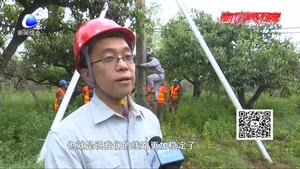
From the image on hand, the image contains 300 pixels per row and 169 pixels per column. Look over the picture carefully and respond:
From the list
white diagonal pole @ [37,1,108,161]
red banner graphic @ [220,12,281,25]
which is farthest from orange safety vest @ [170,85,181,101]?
white diagonal pole @ [37,1,108,161]

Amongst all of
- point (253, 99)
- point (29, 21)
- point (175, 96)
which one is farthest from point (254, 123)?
point (253, 99)

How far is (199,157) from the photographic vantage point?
711cm

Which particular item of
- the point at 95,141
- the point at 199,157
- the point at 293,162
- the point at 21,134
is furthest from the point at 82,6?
the point at 95,141

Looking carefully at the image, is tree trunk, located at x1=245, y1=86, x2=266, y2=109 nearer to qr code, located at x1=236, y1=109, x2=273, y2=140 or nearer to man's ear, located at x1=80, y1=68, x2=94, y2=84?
qr code, located at x1=236, y1=109, x2=273, y2=140

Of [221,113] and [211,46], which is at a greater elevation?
[211,46]

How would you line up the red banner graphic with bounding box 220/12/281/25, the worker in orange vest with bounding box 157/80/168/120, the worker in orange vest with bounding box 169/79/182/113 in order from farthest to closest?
the red banner graphic with bounding box 220/12/281/25, the worker in orange vest with bounding box 169/79/182/113, the worker in orange vest with bounding box 157/80/168/120

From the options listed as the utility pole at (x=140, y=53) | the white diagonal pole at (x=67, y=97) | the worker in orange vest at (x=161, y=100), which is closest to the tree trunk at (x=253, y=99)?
the worker in orange vest at (x=161, y=100)

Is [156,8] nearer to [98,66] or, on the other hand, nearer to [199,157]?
[199,157]

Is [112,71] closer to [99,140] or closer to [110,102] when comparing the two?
[110,102]

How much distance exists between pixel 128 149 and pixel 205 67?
10.4m

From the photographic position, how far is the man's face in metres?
1.60

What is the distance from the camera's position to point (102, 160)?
1.51m

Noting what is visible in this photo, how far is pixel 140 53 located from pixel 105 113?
6.33 metres

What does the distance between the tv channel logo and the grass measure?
57.5 inches
